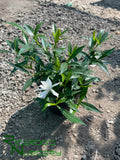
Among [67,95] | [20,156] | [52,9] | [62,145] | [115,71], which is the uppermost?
[52,9]

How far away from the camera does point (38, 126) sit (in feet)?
6.97

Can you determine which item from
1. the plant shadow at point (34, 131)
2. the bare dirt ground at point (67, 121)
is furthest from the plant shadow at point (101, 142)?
the plant shadow at point (34, 131)

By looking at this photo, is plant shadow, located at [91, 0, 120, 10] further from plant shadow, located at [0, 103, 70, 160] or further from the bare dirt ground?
plant shadow, located at [0, 103, 70, 160]

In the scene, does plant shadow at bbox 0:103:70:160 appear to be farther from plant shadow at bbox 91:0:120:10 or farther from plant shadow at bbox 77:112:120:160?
plant shadow at bbox 91:0:120:10

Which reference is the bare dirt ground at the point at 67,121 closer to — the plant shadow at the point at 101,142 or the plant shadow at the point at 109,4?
the plant shadow at the point at 101,142

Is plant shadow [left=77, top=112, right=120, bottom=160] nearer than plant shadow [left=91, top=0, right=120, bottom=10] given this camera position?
Yes

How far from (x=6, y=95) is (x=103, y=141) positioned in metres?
1.40

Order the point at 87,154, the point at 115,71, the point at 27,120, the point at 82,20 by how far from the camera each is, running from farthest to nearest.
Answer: the point at 82,20
the point at 115,71
the point at 27,120
the point at 87,154

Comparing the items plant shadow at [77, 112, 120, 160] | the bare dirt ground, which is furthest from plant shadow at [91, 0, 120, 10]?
plant shadow at [77, 112, 120, 160]

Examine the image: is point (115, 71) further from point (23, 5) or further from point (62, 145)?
point (23, 5)

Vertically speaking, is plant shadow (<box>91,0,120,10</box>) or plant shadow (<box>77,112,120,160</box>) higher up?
plant shadow (<box>91,0,120,10</box>)

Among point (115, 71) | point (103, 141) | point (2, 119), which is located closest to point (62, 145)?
point (103, 141)

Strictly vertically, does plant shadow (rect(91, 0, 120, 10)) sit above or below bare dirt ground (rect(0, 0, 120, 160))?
above

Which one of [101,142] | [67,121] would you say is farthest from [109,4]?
[101,142]
